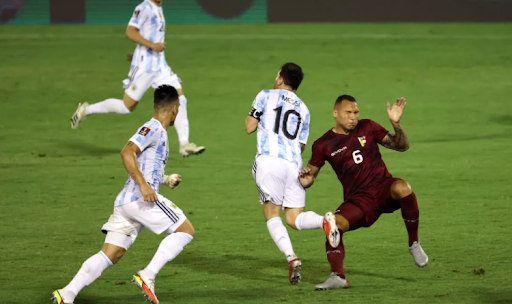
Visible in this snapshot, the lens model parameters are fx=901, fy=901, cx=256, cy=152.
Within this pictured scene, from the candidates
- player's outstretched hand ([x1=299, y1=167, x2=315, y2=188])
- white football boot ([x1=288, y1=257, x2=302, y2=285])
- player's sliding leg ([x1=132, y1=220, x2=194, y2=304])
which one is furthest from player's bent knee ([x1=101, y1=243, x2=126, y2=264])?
player's outstretched hand ([x1=299, y1=167, x2=315, y2=188])

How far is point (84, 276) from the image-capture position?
5.82 metres

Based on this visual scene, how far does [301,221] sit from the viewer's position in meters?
6.71

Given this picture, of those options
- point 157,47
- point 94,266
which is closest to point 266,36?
point 157,47

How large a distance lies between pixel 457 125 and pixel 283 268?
24.6ft

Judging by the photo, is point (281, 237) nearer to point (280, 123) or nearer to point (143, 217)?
point (280, 123)

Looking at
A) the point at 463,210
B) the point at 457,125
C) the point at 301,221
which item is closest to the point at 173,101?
the point at 301,221

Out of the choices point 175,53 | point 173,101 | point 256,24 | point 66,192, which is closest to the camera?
point 173,101

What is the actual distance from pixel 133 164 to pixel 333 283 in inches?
65.8

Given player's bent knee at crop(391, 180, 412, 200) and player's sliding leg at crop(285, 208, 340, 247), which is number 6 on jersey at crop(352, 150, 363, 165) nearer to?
player's bent knee at crop(391, 180, 412, 200)

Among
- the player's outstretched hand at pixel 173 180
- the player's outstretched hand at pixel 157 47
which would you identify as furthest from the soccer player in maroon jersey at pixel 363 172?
the player's outstretched hand at pixel 157 47

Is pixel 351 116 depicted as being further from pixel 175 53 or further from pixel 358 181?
pixel 175 53

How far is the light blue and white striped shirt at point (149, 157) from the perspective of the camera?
19.5 feet

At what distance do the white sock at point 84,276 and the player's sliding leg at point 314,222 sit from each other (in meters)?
1.55

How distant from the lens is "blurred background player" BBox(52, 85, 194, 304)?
19.1ft
